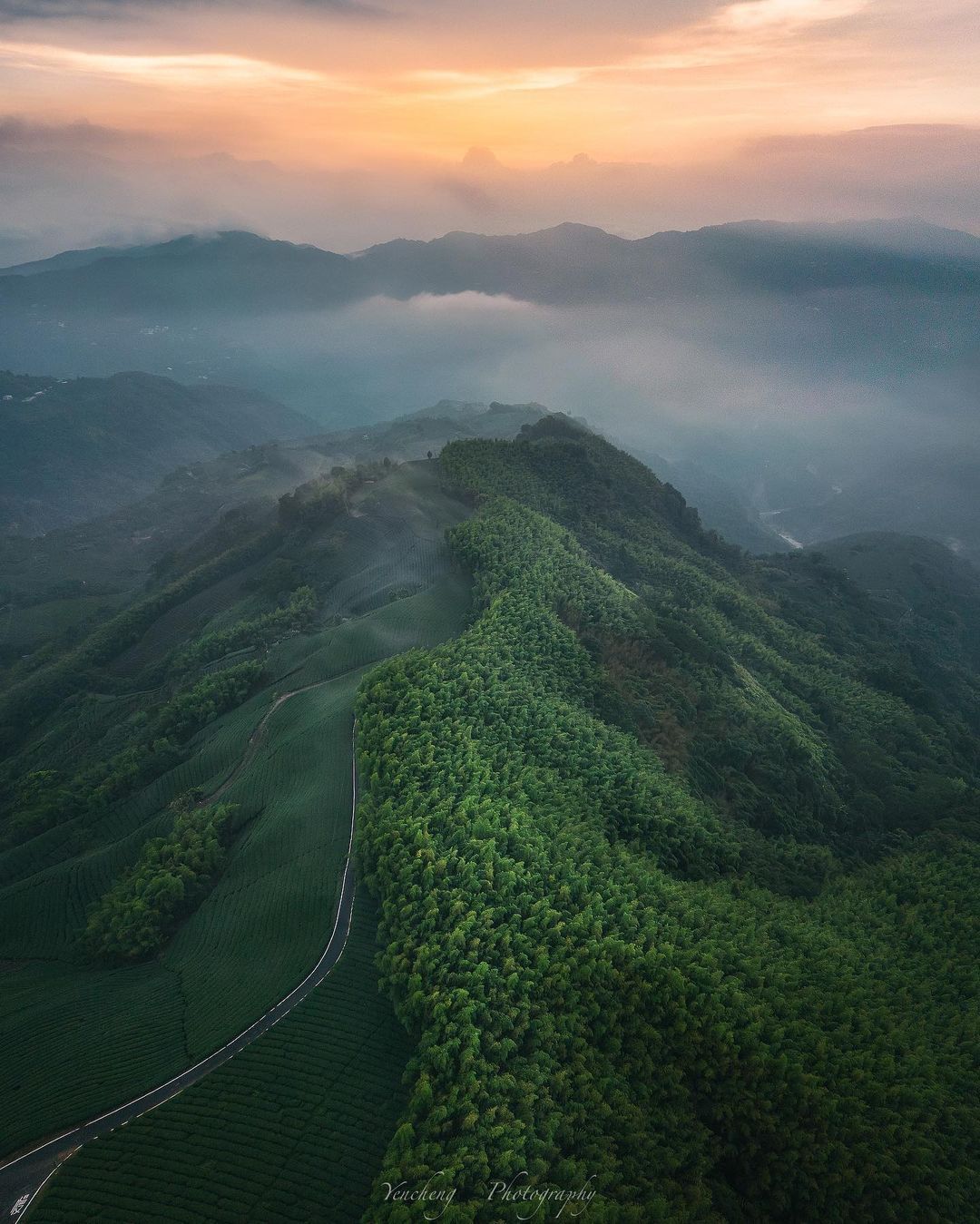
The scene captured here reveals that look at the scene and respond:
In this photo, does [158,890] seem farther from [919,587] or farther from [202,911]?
[919,587]

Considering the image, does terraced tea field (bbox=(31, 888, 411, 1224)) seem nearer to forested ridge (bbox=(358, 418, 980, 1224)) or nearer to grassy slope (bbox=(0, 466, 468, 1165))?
forested ridge (bbox=(358, 418, 980, 1224))

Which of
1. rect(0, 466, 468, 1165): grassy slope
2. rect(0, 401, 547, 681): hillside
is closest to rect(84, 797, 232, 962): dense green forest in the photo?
rect(0, 466, 468, 1165): grassy slope

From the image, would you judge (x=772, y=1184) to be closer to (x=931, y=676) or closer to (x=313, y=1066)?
(x=313, y=1066)

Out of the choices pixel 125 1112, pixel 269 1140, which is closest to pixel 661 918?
pixel 269 1140

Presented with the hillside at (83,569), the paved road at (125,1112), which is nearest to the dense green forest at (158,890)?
the paved road at (125,1112)

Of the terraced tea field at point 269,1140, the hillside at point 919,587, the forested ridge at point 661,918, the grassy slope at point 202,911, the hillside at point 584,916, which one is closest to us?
the terraced tea field at point 269,1140

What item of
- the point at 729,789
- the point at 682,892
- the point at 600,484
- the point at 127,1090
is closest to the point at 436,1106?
the point at 127,1090

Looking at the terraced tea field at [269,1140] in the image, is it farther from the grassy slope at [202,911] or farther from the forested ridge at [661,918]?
the grassy slope at [202,911]
